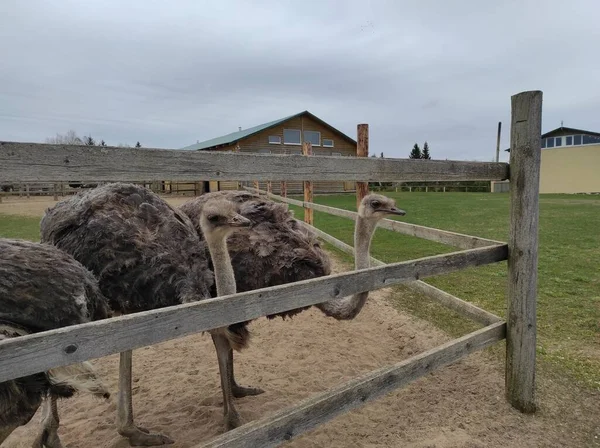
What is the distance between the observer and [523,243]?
2623 mm

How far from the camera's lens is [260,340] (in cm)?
429

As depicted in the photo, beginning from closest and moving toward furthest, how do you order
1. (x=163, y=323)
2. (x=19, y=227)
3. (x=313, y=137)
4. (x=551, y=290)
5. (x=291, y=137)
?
(x=163, y=323)
(x=551, y=290)
(x=19, y=227)
(x=291, y=137)
(x=313, y=137)

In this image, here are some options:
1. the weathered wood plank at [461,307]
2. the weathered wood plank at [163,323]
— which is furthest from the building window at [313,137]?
the weathered wood plank at [163,323]

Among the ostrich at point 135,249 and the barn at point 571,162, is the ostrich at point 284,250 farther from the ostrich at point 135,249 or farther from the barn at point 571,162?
the barn at point 571,162

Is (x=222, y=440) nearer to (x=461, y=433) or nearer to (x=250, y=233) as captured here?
(x=250, y=233)

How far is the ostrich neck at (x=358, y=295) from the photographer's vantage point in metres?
2.58

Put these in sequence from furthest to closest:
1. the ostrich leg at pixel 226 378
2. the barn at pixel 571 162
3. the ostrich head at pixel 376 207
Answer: the barn at pixel 571 162 → the ostrich leg at pixel 226 378 → the ostrich head at pixel 376 207

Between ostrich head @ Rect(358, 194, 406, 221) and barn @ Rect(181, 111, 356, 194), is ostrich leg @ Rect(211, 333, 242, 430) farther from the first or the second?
barn @ Rect(181, 111, 356, 194)

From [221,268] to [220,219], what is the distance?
0.82 feet

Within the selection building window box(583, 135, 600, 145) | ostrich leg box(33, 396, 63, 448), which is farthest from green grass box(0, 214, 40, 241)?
building window box(583, 135, 600, 145)

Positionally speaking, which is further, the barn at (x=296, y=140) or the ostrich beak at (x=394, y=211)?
the barn at (x=296, y=140)

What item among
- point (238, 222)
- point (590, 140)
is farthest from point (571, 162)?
point (238, 222)

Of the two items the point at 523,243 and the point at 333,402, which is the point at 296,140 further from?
the point at 333,402

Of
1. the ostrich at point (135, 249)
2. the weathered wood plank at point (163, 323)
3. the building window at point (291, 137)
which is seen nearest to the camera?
the weathered wood plank at point (163, 323)
